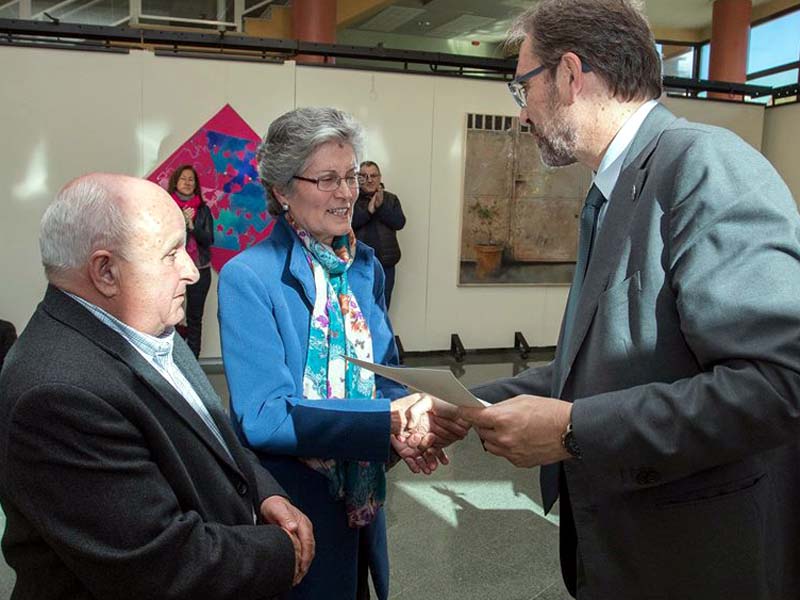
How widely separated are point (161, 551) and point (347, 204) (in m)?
1.01

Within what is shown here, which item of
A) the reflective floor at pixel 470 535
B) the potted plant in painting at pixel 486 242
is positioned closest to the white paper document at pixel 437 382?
the reflective floor at pixel 470 535

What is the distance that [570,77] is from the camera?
1.44 m

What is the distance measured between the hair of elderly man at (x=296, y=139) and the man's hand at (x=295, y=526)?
786mm

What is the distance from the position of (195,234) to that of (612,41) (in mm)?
5348

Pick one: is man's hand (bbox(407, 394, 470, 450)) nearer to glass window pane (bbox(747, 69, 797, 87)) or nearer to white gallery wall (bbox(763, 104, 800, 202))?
white gallery wall (bbox(763, 104, 800, 202))

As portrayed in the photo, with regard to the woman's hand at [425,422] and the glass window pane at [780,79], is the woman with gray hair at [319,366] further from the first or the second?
the glass window pane at [780,79]

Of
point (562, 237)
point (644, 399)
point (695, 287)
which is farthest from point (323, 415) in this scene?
point (562, 237)

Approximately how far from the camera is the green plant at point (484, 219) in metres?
7.30

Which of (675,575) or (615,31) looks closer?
(675,575)

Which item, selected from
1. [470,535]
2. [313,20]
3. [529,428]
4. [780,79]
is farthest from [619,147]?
[780,79]

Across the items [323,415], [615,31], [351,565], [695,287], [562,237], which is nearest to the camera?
[695,287]

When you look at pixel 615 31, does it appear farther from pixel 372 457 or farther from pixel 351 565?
pixel 351 565

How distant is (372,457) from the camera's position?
1.64 metres

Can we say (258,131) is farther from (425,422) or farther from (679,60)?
(679,60)
